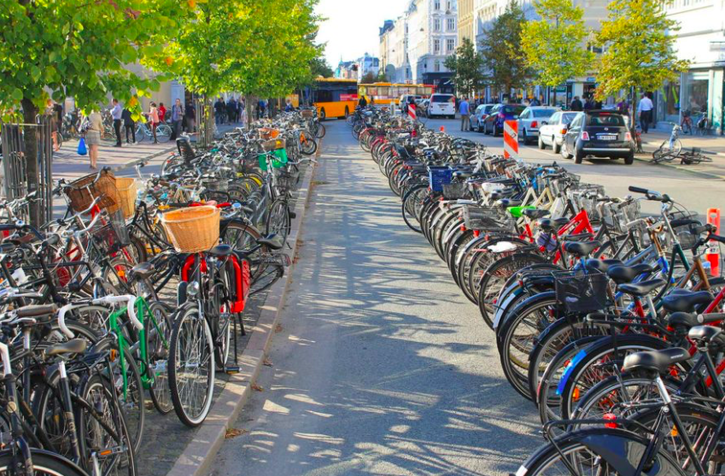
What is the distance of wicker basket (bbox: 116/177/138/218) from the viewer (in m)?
8.58

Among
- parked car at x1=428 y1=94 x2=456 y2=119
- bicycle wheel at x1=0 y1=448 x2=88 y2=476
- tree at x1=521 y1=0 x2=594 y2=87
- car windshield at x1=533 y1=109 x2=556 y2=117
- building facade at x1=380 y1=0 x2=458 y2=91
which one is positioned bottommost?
bicycle wheel at x1=0 y1=448 x2=88 y2=476

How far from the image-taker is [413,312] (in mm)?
7859

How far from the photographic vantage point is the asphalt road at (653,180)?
14609mm

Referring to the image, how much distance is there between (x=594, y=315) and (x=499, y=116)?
32.9 meters

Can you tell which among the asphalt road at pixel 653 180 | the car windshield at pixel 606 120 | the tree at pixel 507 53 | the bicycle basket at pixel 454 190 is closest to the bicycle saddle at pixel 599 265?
the bicycle basket at pixel 454 190

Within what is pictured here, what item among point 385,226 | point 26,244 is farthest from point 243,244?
point 385,226

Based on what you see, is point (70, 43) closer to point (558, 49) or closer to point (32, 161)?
point (32, 161)

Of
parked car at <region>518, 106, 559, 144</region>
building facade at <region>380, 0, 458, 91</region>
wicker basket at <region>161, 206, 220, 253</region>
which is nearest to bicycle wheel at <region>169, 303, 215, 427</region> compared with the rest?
wicker basket at <region>161, 206, 220, 253</region>

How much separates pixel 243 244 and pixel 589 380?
458cm

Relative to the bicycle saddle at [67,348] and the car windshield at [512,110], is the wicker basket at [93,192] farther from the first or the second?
the car windshield at [512,110]

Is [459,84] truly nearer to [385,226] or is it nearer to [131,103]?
[385,226]

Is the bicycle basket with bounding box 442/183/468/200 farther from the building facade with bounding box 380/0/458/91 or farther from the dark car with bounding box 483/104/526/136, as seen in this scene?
the building facade with bounding box 380/0/458/91

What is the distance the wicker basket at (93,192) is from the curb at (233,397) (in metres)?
1.89

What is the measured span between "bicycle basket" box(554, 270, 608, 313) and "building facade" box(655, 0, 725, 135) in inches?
1142
